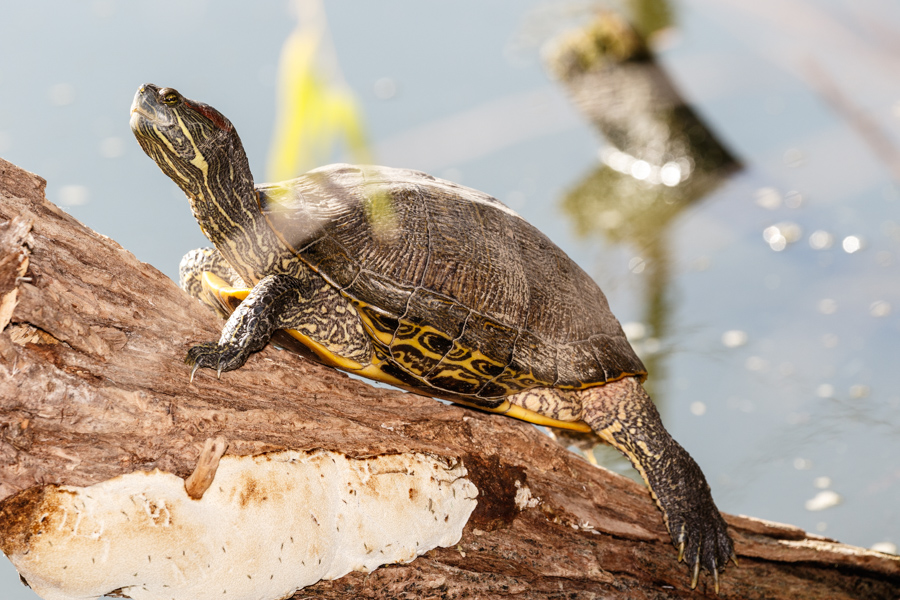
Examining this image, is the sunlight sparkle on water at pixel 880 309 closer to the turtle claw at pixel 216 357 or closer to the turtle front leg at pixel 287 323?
the turtle front leg at pixel 287 323

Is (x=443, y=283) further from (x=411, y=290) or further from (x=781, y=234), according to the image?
(x=781, y=234)

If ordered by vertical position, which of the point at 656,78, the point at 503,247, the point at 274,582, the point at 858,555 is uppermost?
the point at 656,78

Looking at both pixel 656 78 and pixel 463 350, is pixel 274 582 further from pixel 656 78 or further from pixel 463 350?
pixel 656 78

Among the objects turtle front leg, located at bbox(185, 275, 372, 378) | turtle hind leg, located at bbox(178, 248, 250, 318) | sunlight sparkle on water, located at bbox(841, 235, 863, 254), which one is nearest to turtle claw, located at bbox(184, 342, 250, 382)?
turtle front leg, located at bbox(185, 275, 372, 378)

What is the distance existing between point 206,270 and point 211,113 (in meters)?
0.65

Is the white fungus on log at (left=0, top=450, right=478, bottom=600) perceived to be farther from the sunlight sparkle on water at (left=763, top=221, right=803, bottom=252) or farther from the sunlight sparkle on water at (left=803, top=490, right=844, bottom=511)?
the sunlight sparkle on water at (left=763, top=221, right=803, bottom=252)

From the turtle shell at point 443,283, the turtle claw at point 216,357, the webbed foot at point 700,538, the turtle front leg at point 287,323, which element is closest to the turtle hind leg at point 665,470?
the webbed foot at point 700,538

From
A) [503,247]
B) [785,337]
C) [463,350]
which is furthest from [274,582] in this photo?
[785,337]

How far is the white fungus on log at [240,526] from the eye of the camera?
1651 mm

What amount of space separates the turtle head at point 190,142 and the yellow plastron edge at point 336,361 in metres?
0.33

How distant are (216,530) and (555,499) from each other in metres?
1.16

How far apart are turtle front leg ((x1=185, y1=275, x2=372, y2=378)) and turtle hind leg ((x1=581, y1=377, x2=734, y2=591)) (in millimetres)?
974

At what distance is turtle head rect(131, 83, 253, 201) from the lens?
2.12m

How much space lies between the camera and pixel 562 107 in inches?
300
